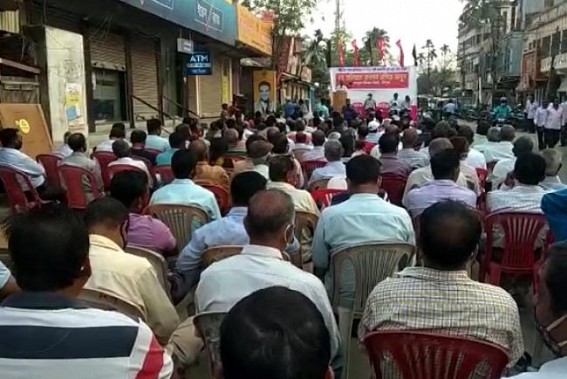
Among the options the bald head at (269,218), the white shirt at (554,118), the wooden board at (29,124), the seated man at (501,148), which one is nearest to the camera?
the bald head at (269,218)

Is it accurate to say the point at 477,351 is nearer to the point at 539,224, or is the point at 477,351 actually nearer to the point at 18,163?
the point at 539,224

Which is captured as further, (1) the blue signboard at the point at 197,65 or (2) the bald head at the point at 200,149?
(1) the blue signboard at the point at 197,65

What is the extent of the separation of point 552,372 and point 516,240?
3.28 meters

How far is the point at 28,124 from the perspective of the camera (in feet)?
32.3

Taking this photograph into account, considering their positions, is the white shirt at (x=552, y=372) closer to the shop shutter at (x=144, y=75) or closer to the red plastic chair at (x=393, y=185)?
the red plastic chair at (x=393, y=185)

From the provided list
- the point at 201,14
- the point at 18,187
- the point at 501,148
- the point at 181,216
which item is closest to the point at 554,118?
the point at 201,14

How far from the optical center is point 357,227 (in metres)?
4.36

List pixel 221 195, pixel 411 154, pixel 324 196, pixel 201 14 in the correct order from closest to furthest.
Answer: pixel 324 196, pixel 221 195, pixel 411 154, pixel 201 14

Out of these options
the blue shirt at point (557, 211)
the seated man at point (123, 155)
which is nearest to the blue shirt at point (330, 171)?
the seated man at point (123, 155)

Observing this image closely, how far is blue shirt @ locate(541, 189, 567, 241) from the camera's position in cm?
400

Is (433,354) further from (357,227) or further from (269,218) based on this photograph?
(357,227)

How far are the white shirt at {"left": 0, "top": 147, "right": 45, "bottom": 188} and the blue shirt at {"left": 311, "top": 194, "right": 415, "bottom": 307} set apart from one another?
4.00 meters

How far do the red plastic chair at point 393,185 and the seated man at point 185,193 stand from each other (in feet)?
8.25

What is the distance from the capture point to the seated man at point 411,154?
815 cm
